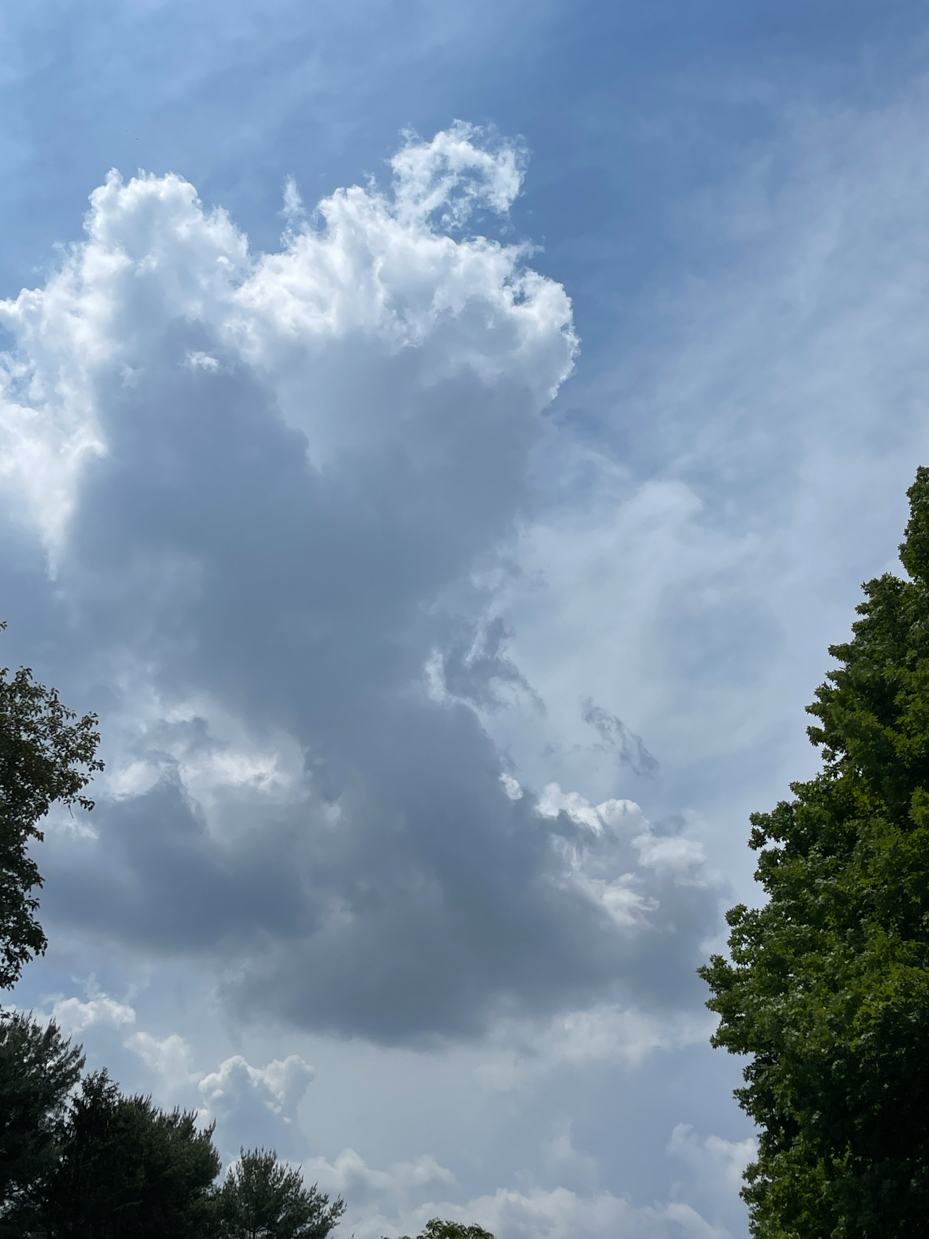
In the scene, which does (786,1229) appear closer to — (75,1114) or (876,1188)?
(876,1188)

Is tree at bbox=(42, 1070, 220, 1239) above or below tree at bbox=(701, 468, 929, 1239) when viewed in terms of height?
below

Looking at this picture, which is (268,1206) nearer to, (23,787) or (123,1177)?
(123,1177)

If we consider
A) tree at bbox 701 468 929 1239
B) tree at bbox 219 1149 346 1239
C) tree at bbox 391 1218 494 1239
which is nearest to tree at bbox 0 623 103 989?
tree at bbox 701 468 929 1239

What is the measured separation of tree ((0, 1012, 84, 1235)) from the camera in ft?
137

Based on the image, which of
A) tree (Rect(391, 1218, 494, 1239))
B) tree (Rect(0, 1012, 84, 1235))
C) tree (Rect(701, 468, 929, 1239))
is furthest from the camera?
tree (Rect(391, 1218, 494, 1239))

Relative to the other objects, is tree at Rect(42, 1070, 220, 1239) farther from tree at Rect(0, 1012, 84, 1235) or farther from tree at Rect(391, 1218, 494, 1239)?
tree at Rect(391, 1218, 494, 1239)

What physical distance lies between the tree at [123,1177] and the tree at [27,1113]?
914 mm

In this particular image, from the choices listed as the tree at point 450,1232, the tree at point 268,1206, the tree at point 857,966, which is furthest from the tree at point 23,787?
the tree at point 450,1232

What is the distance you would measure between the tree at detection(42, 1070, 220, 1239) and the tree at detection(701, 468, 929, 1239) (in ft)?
113

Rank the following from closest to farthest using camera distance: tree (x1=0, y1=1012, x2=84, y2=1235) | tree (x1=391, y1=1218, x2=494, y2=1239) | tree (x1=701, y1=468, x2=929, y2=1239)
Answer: tree (x1=701, y1=468, x2=929, y2=1239)
tree (x1=0, y1=1012, x2=84, y2=1235)
tree (x1=391, y1=1218, x2=494, y2=1239)

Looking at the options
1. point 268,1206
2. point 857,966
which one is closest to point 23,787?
point 857,966

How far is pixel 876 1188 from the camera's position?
14641mm

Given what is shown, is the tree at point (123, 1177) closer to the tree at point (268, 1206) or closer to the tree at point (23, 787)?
the tree at point (268, 1206)

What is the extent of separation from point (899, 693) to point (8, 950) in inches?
840
